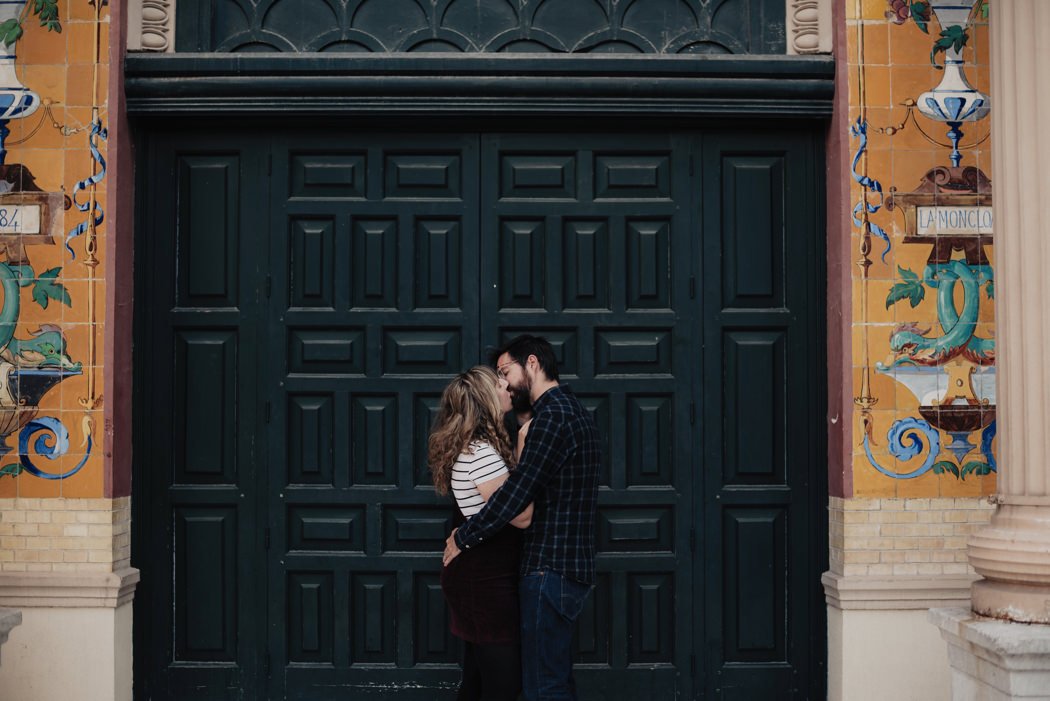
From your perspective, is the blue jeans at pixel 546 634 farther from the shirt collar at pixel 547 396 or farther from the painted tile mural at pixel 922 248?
the painted tile mural at pixel 922 248

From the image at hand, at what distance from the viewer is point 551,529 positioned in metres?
5.37

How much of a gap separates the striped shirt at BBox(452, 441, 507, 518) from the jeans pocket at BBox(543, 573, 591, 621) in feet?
1.65

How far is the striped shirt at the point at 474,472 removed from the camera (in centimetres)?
545

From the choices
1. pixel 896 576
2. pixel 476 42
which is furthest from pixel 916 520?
pixel 476 42

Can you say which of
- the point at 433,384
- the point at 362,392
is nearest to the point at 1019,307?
the point at 433,384

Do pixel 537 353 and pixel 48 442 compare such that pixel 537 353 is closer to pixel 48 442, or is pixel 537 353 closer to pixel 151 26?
pixel 48 442

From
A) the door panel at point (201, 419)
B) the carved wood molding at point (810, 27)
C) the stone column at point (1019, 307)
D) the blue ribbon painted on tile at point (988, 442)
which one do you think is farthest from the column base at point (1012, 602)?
the door panel at point (201, 419)

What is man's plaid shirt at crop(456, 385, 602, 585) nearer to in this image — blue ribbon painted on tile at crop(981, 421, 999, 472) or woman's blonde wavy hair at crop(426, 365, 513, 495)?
woman's blonde wavy hair at crop(426, 365, 513, 495)

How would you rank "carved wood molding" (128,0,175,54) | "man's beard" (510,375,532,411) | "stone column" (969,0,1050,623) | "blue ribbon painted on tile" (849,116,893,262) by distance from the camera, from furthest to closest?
"carved wood molding" (128,0,175,54) < "blue ribbon painted on tile" (849,116,893,262) < "man's beard" (510,375,532,411) < "stone column" (969,0,1050,623)

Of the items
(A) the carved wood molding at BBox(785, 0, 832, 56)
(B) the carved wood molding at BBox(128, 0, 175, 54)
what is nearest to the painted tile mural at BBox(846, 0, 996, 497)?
(A) the carved wood molding at BBox(785, 0, 832, 56)

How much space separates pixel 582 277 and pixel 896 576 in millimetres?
2502

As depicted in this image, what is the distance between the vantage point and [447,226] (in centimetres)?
685

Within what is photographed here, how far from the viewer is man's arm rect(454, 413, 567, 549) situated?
5.29m

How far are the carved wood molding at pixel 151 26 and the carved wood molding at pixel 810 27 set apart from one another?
3.73 meters
